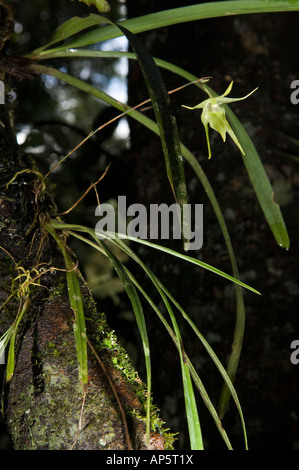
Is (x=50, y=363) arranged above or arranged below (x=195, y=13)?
below

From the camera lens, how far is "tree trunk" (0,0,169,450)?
1.35 feet

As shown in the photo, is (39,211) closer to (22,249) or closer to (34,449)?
(22,249)

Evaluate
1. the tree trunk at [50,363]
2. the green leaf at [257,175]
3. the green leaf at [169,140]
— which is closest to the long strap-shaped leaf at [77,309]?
the tree trunk at [50,363]

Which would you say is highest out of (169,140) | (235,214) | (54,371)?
(235,214)

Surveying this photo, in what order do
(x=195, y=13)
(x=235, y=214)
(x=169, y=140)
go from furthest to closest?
(x=235, y=214) → (x=195, y=13) → (x=169, y=140)

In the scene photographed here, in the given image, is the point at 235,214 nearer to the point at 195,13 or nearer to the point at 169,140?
the point at 195,13

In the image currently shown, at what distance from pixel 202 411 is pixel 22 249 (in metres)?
0.59

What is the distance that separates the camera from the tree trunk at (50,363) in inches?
16.2

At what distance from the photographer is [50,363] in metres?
0.46

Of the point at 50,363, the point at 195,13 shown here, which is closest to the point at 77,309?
the point at 50,363

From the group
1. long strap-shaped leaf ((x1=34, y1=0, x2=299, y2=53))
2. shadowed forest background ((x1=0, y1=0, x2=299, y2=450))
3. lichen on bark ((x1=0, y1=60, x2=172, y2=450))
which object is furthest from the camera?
shadowed forest background ((x1=0, y1=0, x2=299, y2=450))

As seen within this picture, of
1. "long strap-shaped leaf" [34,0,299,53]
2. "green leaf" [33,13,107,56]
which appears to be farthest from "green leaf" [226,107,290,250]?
"green leaf" [33,13,107,56]

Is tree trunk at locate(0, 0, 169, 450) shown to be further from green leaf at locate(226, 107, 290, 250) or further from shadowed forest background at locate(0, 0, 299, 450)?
shadowed forest background at locate(0, 0, 299, 450)

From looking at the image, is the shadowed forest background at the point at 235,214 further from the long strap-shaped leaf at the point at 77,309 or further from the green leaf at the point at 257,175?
the long strap-shaped leaf at the point at 77,309
